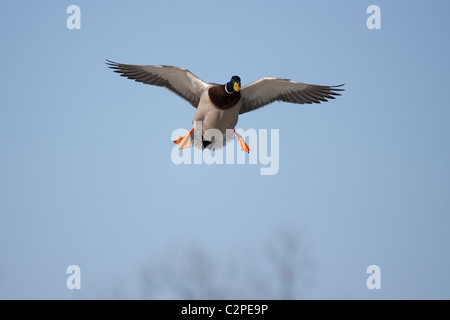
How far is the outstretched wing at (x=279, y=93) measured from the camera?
13.3m

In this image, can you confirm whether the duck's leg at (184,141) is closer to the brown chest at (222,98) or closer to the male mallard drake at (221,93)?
the male mallard drake at (221,93)

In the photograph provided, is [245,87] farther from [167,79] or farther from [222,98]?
[167,79]

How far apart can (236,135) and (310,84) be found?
6.80 feet

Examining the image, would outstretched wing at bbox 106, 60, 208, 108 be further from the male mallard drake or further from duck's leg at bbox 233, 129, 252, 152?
duck's leg at bbox 233, 129, 252, 152

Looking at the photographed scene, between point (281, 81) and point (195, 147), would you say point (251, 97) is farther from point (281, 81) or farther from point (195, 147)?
point (195, 147)

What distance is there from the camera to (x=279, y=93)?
13906 mm

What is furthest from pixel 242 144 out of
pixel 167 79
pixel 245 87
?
pixel 167 79

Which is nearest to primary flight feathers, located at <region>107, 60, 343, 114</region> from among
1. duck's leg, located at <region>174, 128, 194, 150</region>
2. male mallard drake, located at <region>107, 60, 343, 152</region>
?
male mallard drake, located at <region>107, 60, 343, 152</region>

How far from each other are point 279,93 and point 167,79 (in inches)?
98.4

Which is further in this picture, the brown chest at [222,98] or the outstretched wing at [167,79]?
the outstretched wing at [167,79]

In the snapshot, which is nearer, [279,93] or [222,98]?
[222,98]

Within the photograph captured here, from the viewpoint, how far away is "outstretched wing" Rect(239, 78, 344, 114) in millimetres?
13312

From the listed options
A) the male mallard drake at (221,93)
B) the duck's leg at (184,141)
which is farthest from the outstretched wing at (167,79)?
the duck's leg at (184,141)
